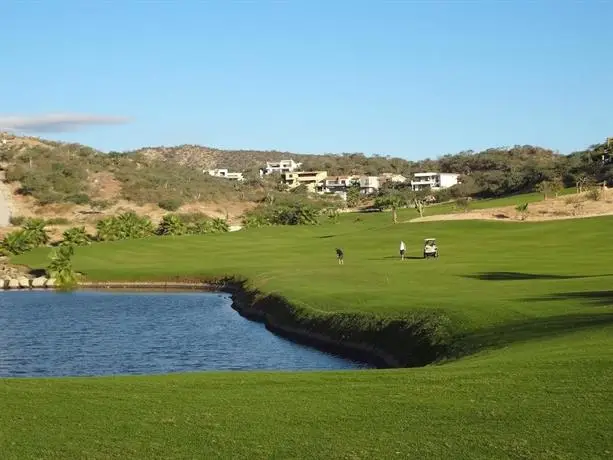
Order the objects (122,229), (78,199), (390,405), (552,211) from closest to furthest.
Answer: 1. (390,405)
2. (552,211)
3. (122,229)
4. (78,199)

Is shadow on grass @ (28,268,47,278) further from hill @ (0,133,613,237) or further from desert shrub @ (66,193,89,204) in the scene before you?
desert shrub @ (66,193,89,204)

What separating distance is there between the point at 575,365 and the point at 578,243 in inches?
2571

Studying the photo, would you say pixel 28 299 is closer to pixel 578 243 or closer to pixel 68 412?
pixel 578 243

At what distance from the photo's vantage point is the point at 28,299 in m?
71.1

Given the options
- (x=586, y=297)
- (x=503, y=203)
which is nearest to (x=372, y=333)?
(x=586, y=297)

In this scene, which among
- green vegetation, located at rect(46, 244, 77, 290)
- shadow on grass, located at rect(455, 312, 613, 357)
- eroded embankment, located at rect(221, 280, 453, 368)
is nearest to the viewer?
shadow on grass, located at rect(455, 312, 613, 357)

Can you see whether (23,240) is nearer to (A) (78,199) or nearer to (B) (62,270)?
(B) (62,270)

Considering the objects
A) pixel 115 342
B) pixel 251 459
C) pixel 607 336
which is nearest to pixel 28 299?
pixel 115 342

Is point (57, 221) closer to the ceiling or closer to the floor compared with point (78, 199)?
closer to the floor

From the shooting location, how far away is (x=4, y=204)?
145 m

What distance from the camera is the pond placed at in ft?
126

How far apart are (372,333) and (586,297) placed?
9.13 metres

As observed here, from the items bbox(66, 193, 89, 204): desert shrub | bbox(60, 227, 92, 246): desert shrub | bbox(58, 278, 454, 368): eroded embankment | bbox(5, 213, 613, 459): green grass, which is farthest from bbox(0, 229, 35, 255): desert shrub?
bbox(5, 213, 613, 459): green grass

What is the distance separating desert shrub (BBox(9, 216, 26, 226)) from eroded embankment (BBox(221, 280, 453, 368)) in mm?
92030
